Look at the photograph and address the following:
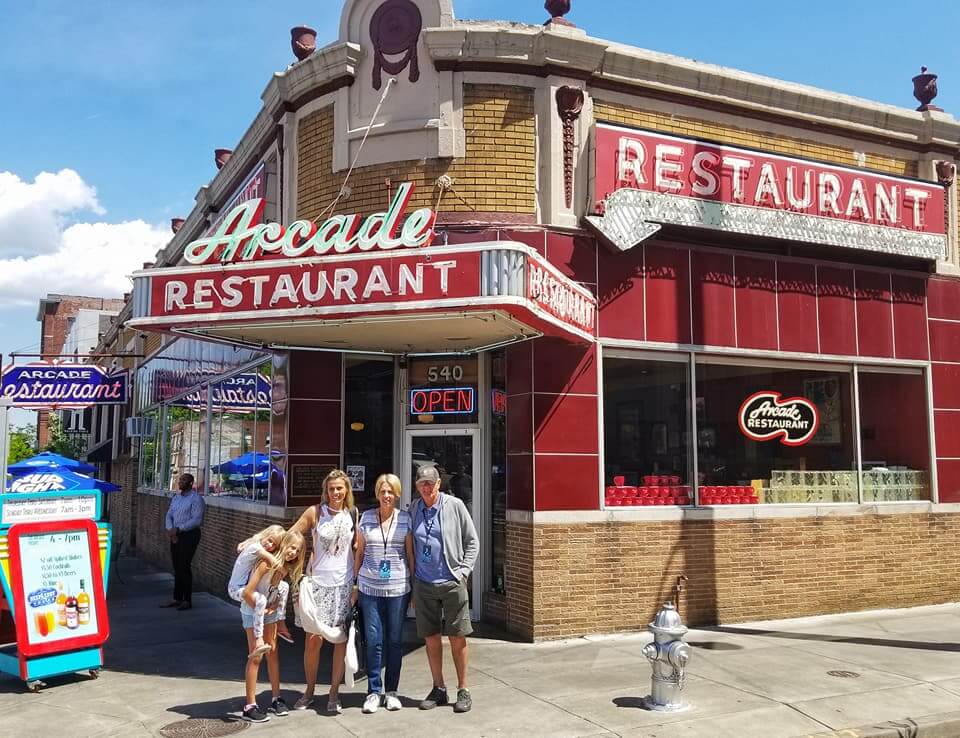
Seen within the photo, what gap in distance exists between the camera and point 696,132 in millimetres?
11617

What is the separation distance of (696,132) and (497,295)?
5228mm

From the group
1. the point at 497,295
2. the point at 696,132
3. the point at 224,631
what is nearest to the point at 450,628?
the point at 497,295

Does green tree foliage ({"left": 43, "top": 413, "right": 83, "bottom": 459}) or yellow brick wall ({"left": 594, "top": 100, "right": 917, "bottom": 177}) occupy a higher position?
yellow brick wall ({"left": 594, "top": 100, "right": 917, "bottom": 177})

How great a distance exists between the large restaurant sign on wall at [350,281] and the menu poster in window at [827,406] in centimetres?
461

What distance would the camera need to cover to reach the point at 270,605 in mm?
7152

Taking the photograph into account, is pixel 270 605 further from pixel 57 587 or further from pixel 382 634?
pixel 57 587

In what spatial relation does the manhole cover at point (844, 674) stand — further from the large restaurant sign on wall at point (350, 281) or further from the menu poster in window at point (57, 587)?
the menu poster in window at point (57, 587)

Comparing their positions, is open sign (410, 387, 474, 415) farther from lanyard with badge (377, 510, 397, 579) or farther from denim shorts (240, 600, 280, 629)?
denim shorts (240, 600, 280, 629)

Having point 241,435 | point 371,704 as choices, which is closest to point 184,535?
point 241,435

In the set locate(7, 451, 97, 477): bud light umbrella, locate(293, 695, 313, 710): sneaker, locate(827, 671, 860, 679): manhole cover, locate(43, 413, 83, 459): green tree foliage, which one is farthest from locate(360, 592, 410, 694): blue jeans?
locate(43, 413, 83, 459): green tree foliage

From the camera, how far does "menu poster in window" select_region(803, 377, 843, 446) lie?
39.6 feet

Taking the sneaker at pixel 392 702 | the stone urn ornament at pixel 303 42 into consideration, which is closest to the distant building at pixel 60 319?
the stone urn ornament at pixel 303 42

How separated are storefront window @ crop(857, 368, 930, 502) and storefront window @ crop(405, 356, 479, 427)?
5707mm

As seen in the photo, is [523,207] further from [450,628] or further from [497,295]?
[450,628]
